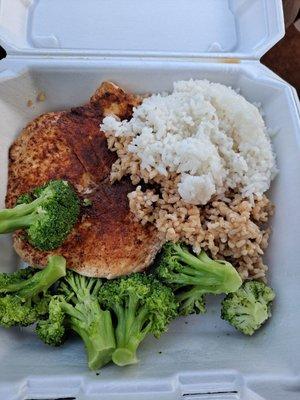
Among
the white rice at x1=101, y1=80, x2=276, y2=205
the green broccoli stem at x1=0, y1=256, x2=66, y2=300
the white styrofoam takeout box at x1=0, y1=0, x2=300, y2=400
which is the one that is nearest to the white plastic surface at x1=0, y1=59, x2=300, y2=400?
the white styrofoam takeout box at x1=0, y1=0, x2=300, y2=400

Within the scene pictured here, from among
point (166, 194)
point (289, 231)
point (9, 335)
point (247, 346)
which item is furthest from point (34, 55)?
point (247, 346)

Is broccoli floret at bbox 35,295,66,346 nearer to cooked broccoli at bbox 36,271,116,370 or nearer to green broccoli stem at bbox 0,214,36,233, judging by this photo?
cooked broccoli at bbox 36,271,116,370

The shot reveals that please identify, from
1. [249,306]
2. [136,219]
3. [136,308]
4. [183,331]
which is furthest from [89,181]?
[249,306]

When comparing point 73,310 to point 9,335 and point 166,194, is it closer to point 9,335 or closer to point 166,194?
point 9,335

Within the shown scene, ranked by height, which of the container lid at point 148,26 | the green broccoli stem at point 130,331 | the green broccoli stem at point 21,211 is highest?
the container lid at point 148,26

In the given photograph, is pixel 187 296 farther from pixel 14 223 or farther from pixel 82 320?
pixel 14 223

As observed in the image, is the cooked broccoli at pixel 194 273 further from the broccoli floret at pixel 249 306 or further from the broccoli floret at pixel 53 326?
the broccoli floret at pixel 53 326

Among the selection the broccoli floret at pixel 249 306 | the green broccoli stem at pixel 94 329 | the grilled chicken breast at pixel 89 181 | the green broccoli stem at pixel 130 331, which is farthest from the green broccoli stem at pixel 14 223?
the broccoli floret at pixel 249 306
